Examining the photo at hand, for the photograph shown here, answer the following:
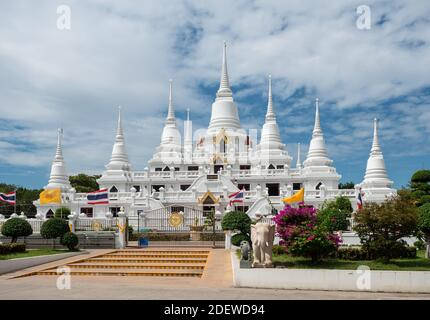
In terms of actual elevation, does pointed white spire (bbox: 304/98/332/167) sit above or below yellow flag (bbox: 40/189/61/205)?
above

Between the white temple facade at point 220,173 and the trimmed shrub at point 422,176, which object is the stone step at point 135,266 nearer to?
the white temple facade at point 220,173

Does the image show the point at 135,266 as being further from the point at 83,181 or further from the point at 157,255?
the point at 83,181

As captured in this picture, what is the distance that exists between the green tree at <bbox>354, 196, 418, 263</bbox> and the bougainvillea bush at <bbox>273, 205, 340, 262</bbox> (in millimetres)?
1432

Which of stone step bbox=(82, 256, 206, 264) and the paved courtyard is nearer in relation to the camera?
the paved courtyard

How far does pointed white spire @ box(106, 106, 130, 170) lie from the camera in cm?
5867

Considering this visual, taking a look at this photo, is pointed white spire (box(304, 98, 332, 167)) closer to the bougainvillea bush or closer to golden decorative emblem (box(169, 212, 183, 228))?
golden decorative emblem (box(169, 212, 183, 228))

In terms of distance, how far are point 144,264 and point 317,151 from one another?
123ft

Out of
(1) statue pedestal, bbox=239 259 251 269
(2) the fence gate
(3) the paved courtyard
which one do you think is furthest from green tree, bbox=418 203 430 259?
(2) the fence gate

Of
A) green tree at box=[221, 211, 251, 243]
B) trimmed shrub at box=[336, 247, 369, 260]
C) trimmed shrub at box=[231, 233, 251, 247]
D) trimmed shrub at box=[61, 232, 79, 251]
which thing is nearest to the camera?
trimmed shrub at box=[336, 247, 369, 260]

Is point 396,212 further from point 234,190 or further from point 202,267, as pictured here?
point 234,190

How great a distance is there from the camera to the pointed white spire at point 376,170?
51.4 m

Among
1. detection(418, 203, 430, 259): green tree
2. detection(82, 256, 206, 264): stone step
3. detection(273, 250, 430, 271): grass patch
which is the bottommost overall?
detection(82, 256, 206, 264): stone step
